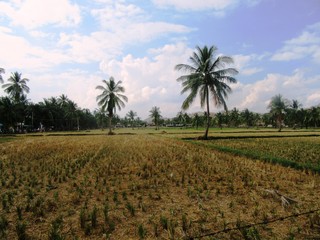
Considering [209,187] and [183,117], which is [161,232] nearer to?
[209,187]

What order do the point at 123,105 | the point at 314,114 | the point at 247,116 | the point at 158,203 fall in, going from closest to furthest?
the point at 158,203
the point at 123,105
the point at 314,114
the point at 247,116

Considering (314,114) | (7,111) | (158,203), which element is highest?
(7,111)

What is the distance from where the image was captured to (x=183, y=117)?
349 feet

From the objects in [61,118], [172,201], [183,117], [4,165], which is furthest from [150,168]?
[183,117]

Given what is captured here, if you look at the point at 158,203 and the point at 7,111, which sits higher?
the point at 7,111

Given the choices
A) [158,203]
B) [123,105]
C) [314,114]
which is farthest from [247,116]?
[158,203]

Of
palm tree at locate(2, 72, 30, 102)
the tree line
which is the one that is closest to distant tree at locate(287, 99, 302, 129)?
the tree line

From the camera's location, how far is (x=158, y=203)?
18.7 ft

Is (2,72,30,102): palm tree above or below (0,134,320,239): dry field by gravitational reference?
above

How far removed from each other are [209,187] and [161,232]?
3.09m

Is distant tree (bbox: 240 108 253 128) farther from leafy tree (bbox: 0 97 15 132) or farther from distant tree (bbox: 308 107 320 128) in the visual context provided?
leafy tree (bbox: 0 97 15 132)

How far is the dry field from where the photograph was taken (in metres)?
4.24

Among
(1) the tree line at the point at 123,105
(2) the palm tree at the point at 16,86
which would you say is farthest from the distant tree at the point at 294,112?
(2) the palm tree at the point at 16,86

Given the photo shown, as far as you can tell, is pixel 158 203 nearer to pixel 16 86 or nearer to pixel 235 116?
pixel 16 86
